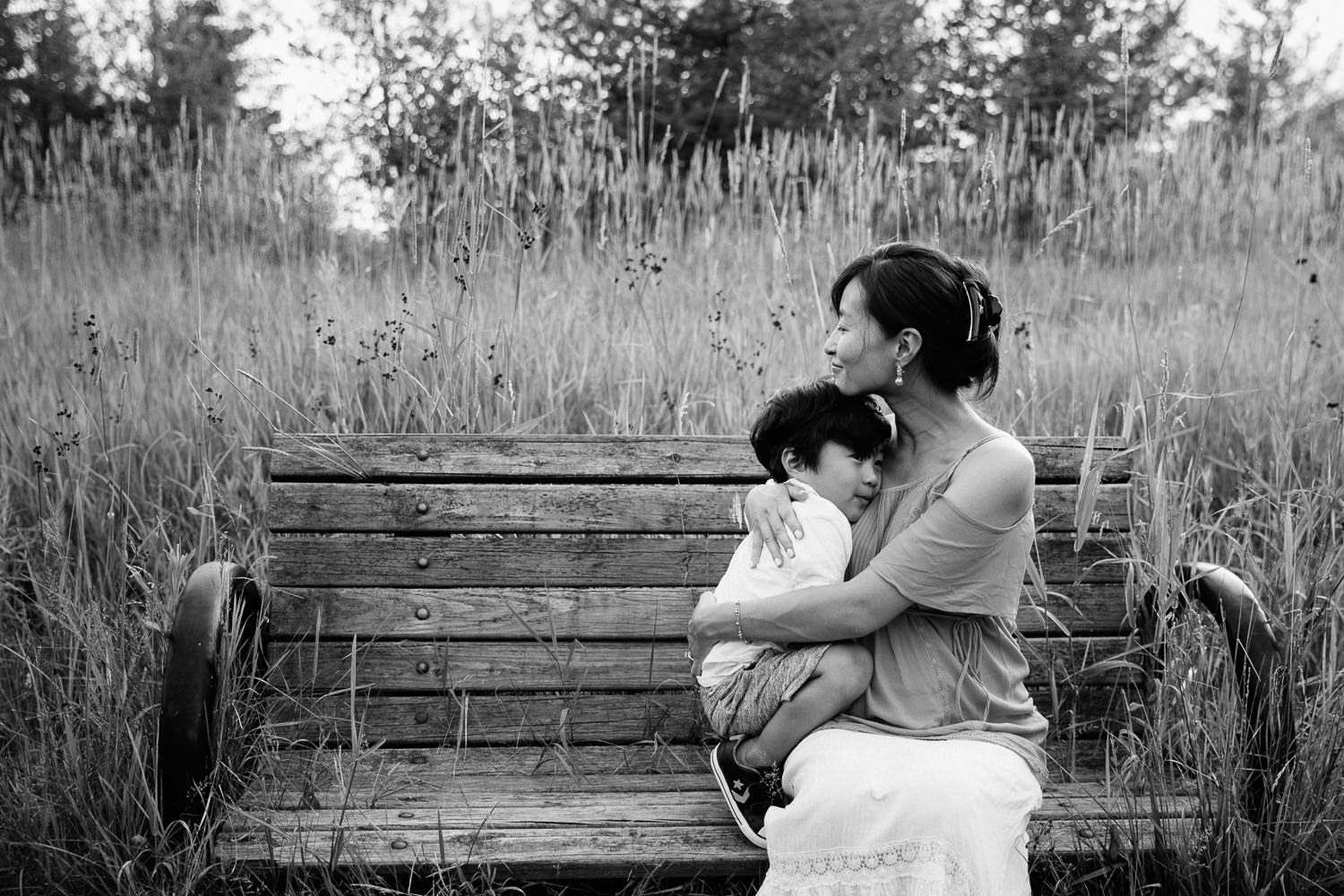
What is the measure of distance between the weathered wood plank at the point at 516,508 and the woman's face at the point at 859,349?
22.1 inches

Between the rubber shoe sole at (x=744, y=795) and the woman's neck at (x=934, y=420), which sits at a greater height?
the woman's neck at (x=934, y=420)

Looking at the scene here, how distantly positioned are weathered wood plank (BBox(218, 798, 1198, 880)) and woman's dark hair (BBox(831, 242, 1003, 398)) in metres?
0.90

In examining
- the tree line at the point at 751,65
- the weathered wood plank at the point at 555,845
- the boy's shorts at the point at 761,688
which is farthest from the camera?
the tree line at the point at 751,65

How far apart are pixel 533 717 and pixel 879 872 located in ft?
3.44

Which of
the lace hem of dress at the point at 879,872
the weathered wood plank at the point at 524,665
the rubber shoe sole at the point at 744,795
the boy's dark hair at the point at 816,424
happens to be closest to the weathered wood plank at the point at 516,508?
the weathered wood plank at the point at 524,665

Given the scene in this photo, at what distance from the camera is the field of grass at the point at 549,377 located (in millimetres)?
2104

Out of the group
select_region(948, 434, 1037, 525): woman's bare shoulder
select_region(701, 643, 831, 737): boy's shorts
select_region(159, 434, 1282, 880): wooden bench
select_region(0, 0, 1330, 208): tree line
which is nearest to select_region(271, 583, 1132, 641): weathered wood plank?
select_region(159, 434, 1282, 880): wooden bench

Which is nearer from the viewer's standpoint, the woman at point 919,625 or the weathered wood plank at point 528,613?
the woman at point 919,625

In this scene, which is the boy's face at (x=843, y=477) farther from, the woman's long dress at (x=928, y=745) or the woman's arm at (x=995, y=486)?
the woman's arm at (x=995, y=486)

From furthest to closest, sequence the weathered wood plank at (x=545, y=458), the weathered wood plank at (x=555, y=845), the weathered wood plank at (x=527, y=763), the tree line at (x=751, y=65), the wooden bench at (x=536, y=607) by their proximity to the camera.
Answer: the tree line at (x=751, y=65), the weathered wood plank at (x=545, y=458), the wooden bench at (x=536, y=607), the weathered wood plank at (x=527, y=763), the weathered wood plank at (x=555, y=845)

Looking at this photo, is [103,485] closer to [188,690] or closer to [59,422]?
[59,422]

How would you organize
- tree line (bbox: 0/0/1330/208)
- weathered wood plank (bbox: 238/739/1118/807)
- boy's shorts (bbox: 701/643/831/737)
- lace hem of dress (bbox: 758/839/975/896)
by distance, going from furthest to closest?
tree line (bbox: 0/0/1330/208)
weathered wood plank (bbox: 238/739/1118/807)
boy's shorts (bbox: 701/643/831/737)
lace hem of dress (bbox: 758/839/975/896)

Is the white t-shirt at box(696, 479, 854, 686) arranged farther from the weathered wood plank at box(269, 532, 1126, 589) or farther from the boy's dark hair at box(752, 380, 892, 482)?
the weathered wood plank at box(269, 532, 1126, 589)

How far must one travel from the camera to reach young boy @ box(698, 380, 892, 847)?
6.39 ft
